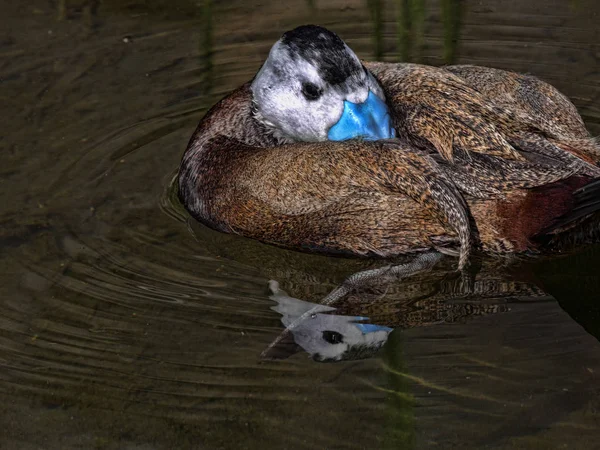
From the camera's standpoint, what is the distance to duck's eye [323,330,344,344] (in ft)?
13.9

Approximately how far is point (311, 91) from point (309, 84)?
0.03 m

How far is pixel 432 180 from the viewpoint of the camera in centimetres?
432

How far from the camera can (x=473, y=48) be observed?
6719mm

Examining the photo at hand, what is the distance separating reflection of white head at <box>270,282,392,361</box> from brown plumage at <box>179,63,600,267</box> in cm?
34

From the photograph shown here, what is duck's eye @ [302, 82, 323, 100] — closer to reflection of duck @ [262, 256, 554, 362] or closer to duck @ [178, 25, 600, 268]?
duck @ [178, 25, 600, 268]

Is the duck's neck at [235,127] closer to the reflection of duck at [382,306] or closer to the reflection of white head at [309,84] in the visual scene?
the reflection of white head at [309,84]

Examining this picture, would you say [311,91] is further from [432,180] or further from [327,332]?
[327,332]

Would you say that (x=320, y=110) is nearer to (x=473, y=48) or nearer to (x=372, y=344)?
(x=372, y=344)

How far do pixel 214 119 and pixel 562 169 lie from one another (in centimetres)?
174

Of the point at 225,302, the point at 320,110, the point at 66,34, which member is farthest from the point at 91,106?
the point at 225,302

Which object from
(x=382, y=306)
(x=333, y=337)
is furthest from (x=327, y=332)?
(x=382, y=306)

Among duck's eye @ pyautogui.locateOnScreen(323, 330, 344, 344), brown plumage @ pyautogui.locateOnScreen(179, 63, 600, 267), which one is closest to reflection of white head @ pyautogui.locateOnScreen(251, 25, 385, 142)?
brown plumage @ pyautogui.locateOnScreen(179, 63, 600, 267)

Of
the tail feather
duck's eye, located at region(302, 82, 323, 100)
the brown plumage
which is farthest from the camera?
duck's eye, located at region(302, 82, 323, 100)

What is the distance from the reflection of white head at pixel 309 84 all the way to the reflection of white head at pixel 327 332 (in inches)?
35.8
